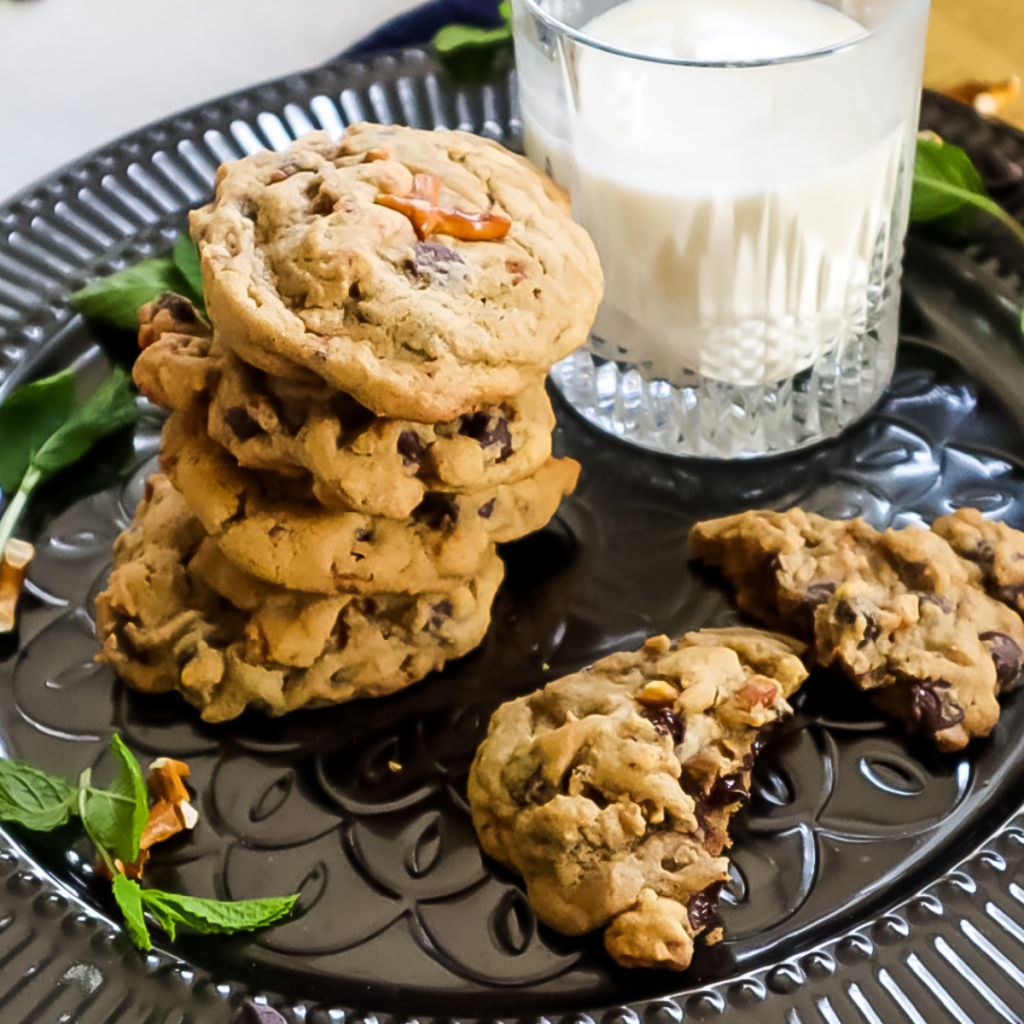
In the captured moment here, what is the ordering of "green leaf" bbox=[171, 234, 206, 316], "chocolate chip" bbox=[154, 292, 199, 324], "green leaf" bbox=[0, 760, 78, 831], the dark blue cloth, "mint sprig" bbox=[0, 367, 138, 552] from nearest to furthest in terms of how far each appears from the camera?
1. "green leaf" bbox=[0, 760, 78, 831]
2. "chocolate chip" bbox=[154, 292, 199, 324]
3. "mint sprig" bbox=[0, 367, 138, 552]
4. "green leaf" bbox=[171, 234, 206, 316]
5. the dark blue cloth

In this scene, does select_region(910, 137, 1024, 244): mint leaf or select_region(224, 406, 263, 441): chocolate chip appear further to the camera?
select_region(910, 137, 1024, 244): mint leaf

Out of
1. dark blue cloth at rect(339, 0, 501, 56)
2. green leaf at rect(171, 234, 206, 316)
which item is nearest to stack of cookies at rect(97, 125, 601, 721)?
green leaf at rect(171, 234, 206, 316)

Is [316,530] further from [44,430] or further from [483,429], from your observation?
[44,430]

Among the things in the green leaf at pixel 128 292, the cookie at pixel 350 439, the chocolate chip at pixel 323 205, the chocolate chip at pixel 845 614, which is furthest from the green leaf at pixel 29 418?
the chocolate chip at pixel 845 614

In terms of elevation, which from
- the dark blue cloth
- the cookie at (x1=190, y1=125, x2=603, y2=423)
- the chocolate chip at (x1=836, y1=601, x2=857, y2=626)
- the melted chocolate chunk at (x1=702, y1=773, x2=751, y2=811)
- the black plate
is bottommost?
the black plate

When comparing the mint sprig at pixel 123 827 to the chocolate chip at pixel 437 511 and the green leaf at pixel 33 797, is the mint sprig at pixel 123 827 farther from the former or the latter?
the chocolate chip at pixel 437 511

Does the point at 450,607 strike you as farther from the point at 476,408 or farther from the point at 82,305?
the point at 82,305

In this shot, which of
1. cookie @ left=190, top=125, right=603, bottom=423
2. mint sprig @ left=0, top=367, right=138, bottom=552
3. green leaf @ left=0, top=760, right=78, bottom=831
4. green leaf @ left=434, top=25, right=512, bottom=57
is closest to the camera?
cookie @ left=190, top=125, right=603, bottom=423

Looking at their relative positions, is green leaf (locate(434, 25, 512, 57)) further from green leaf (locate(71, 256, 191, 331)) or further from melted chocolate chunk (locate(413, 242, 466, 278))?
melted chocolate chunk (locate(413, 242, 466, 278))
